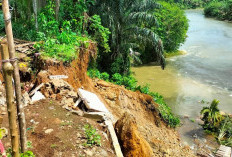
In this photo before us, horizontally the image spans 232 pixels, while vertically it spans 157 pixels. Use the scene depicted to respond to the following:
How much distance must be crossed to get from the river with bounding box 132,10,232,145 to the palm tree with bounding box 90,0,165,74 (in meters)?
3.57

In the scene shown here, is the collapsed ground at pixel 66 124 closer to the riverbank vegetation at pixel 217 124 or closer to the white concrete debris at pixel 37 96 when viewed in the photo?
the white concrete debris at pixel 37 96

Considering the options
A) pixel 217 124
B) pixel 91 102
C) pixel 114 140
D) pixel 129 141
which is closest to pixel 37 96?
pixel 91 102

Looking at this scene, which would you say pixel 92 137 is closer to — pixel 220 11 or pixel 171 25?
pixel 171 25

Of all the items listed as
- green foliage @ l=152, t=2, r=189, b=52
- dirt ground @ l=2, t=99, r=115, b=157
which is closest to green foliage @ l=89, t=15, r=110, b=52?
dirt ground @ l=2, t=99, r=115, b=157

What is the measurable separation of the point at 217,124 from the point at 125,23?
682 centimetres

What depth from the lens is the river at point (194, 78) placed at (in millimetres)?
13602

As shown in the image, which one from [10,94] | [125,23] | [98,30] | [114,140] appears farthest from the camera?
[125,23]

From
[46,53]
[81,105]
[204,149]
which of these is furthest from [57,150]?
[204,149]

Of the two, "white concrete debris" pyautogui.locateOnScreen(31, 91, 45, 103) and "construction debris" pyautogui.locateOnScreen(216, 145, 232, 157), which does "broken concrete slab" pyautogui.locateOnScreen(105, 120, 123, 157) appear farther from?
"construction debris" pyautogui.locateOnScreen(216, 145, 232, 157)

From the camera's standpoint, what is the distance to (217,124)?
10.8 metres

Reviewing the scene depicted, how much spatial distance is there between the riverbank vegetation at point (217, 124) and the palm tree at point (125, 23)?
3466 millimetres

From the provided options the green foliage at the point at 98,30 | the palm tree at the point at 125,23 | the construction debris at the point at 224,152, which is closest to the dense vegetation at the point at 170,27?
the palm tree at the point at 125,23

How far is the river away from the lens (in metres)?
13.6

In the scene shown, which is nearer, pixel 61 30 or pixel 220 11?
pixel 61 30
